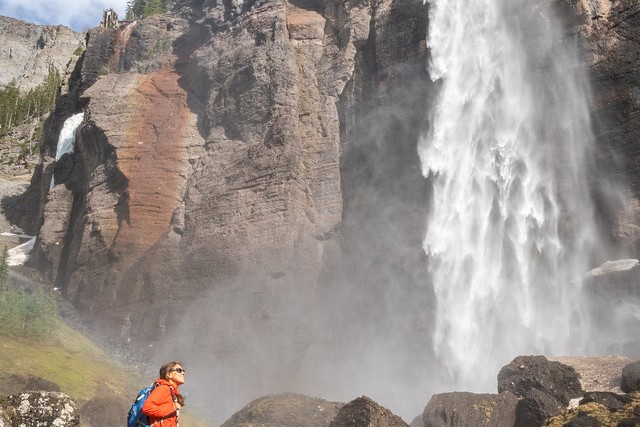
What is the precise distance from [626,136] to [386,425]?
1970 cm

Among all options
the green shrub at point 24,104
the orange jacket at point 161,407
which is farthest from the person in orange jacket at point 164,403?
the green shrub at point 24,104

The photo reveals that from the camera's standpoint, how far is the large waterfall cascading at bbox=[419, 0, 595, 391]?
2644cm

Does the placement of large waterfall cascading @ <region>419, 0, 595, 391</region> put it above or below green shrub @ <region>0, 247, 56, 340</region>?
above

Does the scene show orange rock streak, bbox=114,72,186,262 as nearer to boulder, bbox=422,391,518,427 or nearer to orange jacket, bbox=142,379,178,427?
boulder, bbox=422,391,518,427

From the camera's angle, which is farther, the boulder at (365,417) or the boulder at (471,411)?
the boulder at (471,411)

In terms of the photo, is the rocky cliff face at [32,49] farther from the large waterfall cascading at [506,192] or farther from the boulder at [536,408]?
the boulder at [536,408]

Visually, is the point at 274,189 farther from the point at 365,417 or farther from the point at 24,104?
the point at 24,104

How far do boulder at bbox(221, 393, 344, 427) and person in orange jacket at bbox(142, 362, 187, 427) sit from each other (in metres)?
9.29

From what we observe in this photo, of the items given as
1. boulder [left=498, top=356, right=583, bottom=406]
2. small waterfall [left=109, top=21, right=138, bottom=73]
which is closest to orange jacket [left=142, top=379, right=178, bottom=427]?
boulder [left=498, top=356, right=583, bottom=406]

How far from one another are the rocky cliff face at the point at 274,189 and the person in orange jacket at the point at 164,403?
18272 millimetres

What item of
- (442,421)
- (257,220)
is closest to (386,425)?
(442,421)

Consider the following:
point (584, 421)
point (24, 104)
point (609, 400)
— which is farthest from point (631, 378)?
point (24, 104)

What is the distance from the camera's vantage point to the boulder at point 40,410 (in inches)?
317

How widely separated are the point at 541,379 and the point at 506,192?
1414 cm
